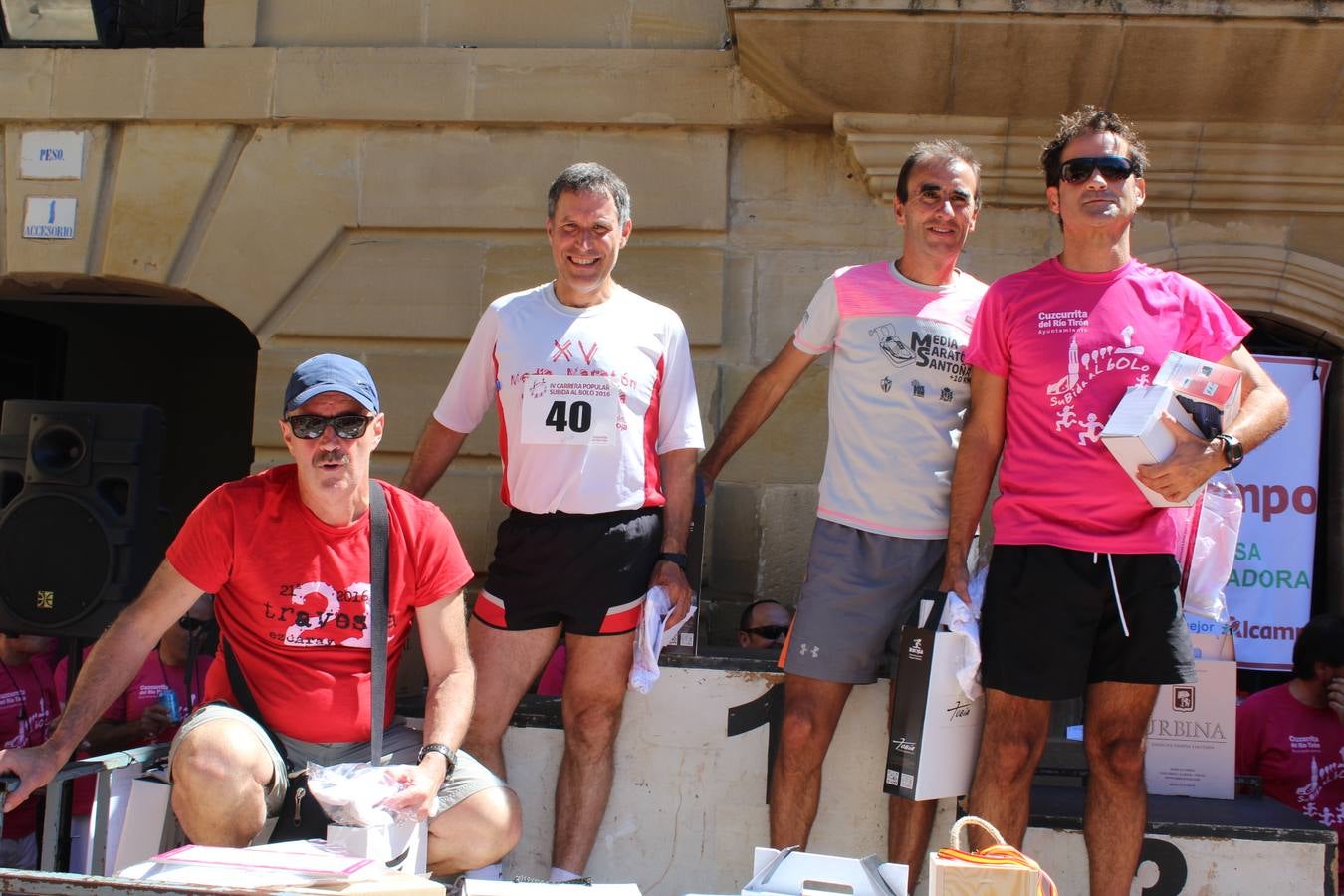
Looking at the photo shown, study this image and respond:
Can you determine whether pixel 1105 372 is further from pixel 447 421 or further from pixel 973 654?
pixel 447 421

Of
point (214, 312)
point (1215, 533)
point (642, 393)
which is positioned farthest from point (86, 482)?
point (214, 312)

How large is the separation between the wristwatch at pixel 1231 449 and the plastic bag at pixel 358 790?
6.62ft

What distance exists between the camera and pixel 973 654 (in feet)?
11.0

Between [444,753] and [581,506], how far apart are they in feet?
2.60

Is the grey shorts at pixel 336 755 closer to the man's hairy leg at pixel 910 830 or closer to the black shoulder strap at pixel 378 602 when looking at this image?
the black shoulder strap at pixel 378 602

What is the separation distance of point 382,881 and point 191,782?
0.94 m

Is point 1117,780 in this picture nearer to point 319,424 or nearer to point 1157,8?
point 319,424

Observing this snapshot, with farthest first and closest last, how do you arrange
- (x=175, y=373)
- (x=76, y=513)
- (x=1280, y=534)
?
(x=175, y=373) < (x=1280, y=534) < (x=76, y=513)

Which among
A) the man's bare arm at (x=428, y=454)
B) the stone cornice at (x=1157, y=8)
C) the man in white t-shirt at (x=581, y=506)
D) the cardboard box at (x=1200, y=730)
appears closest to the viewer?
the man in white t-shirt at (x=581, y=506)

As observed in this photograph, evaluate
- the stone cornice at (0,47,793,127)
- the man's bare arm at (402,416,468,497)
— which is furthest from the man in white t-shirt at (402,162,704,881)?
the stone cornice at (0,47,793,127)

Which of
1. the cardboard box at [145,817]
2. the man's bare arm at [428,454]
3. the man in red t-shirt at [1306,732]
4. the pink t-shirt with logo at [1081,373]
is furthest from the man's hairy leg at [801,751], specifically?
the man in red t-shirt at [1306,732]

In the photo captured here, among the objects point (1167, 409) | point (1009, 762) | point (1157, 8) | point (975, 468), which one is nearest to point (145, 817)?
point (1009, 762)

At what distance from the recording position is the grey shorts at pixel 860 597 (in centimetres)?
359

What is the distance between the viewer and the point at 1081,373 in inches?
130
